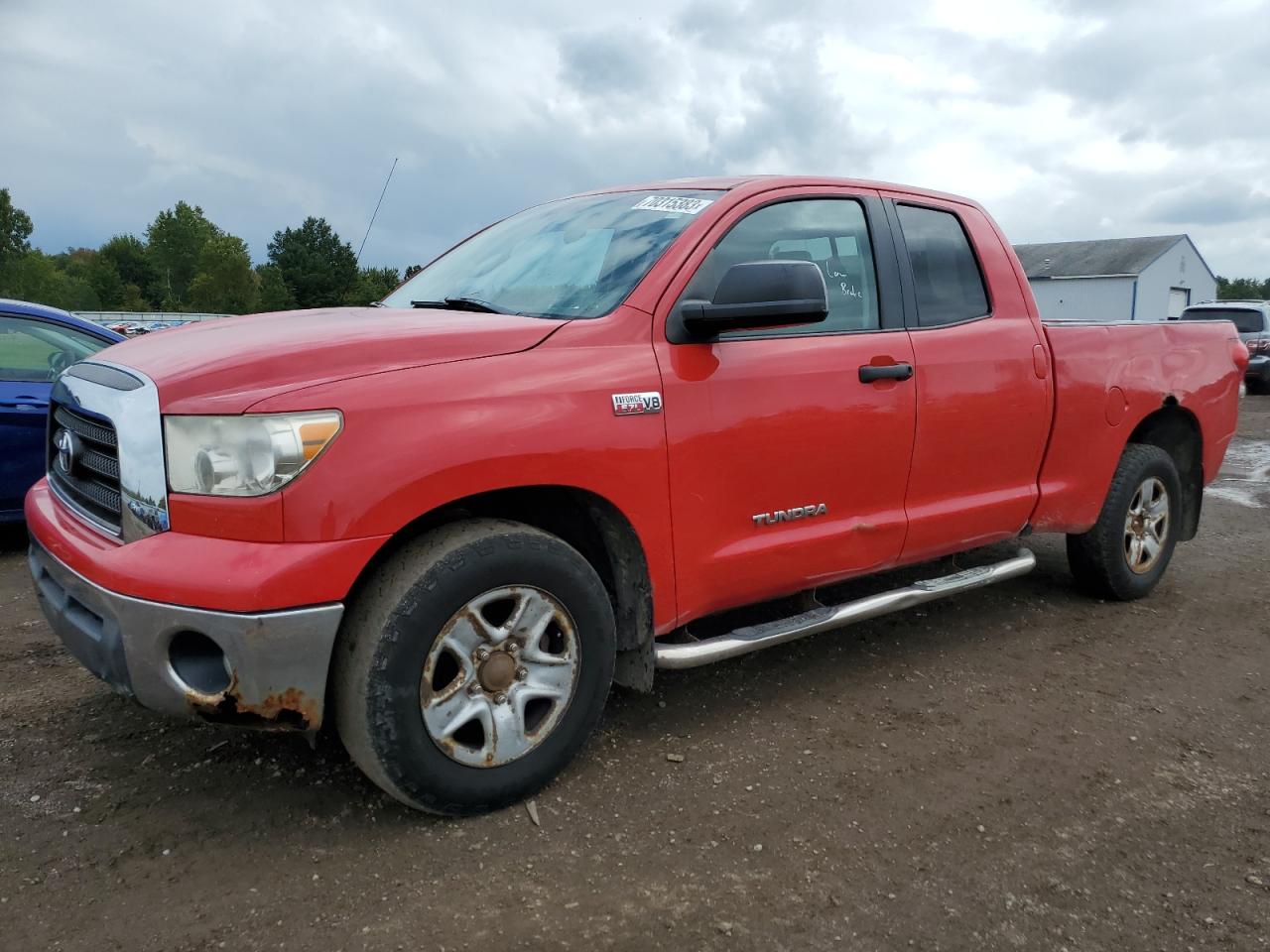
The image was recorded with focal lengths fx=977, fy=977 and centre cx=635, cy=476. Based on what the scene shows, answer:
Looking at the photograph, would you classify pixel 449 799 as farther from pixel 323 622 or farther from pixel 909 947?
pixel 909 947

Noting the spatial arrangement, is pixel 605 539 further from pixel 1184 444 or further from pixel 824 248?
pixel 1184 444

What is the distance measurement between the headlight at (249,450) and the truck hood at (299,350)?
0.06 metres

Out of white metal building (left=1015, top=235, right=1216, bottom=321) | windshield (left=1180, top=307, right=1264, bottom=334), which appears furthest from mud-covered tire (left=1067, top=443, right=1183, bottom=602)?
white metal building (left=1015, top=235, right=1216, bottom=321)

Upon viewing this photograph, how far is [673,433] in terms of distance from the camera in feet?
9.46

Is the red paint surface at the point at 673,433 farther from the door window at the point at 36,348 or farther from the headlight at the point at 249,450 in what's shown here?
the door window at the point at 36,348

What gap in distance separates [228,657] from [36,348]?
165 inches

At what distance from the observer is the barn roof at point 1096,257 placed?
1971 inches

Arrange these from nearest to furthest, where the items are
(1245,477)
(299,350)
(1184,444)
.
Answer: (299,350)
(1184,444)
(1245,477)

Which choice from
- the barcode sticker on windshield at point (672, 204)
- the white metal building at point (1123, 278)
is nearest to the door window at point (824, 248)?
the barcode sticker on windshield at point (672, 204)

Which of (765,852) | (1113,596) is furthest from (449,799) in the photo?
(1113,596)

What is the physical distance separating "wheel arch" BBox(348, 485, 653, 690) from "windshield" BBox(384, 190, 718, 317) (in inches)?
23.0

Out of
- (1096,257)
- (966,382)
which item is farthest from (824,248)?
(1096,257)

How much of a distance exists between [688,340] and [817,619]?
108 centimetres

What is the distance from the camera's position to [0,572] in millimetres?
5039
